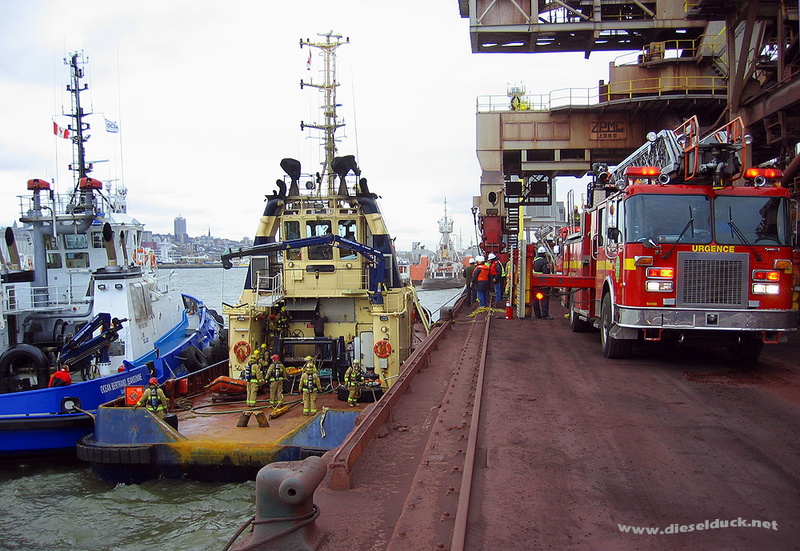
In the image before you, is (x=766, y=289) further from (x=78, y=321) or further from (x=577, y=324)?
(x=78, y=321)

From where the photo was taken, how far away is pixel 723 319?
27.1 ft

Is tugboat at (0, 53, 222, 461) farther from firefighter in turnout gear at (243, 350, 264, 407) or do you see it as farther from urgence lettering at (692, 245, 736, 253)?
urgence lettering at (692, 245, 736, 253)

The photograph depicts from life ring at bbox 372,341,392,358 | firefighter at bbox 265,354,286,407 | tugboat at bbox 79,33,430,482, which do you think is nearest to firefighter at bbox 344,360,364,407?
tugboat at bbox 79,33,430,482

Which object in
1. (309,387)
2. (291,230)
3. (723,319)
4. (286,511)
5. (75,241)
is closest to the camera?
(286,511)

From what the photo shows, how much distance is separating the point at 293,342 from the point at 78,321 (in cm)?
633

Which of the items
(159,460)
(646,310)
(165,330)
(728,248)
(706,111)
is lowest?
(159,460)

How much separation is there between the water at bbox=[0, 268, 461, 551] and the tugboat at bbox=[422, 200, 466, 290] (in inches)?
2404

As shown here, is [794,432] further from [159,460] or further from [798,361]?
[159,460]

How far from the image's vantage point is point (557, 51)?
1773cm

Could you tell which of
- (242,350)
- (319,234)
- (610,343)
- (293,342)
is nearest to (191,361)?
(242,350)

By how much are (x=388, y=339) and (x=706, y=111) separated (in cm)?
1424

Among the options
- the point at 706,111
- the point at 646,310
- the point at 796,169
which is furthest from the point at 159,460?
the point at 706,111

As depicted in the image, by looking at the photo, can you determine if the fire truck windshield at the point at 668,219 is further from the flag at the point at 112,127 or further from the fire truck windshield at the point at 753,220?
the flag at the point at 112,127

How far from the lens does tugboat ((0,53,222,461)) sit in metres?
11.3
